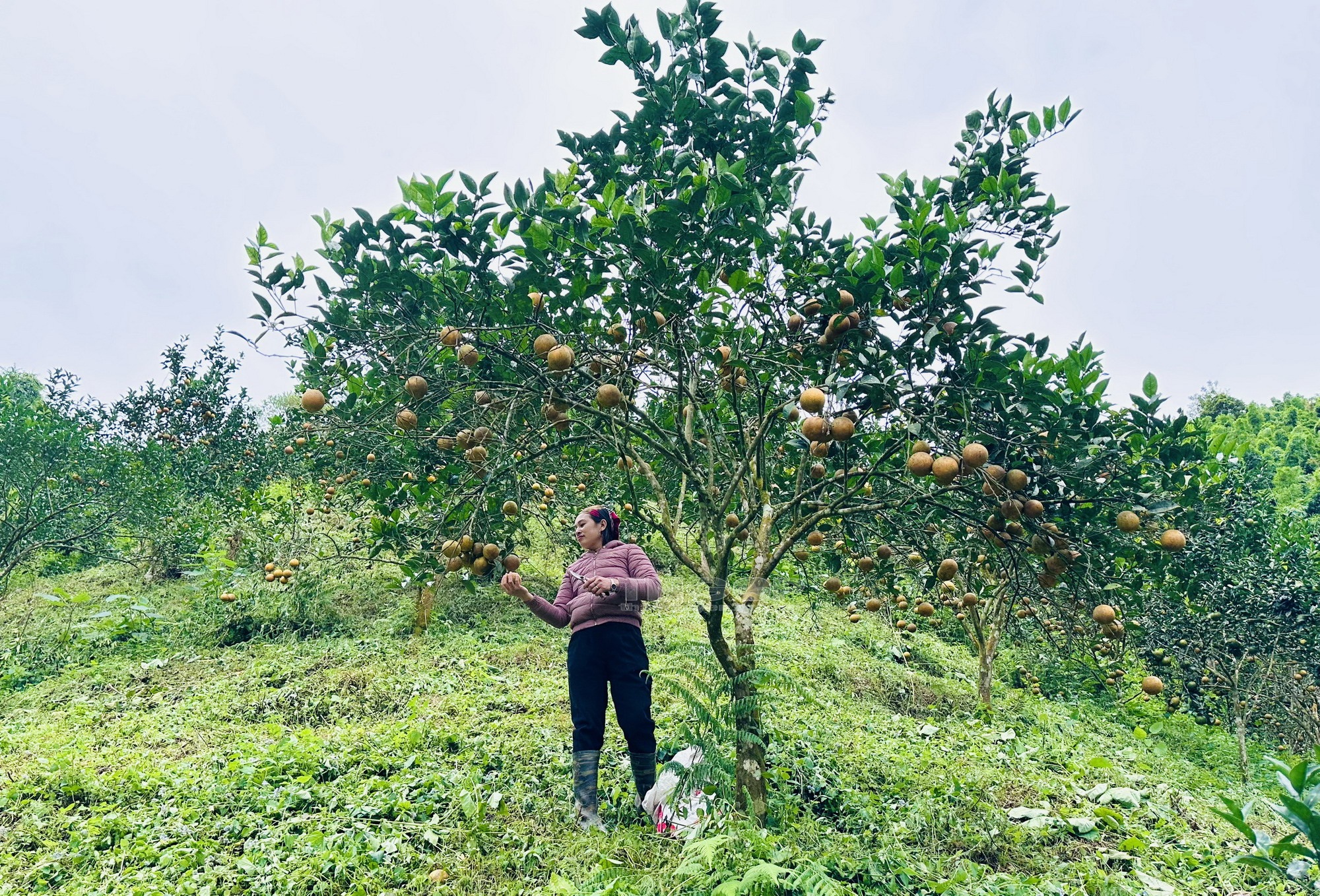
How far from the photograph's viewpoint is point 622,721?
10.5 feet

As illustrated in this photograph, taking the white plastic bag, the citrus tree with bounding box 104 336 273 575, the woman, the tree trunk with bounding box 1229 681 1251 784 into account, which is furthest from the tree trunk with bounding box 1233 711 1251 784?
the citrus tree with bounding box 104 336 273 575

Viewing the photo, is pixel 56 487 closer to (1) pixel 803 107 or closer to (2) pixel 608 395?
(2) pixel 608 395

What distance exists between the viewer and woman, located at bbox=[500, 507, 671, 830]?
10.4ft

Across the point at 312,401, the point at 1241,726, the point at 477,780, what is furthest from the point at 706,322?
the point at 1241,726

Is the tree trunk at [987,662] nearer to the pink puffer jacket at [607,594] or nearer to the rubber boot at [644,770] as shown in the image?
the rubber boot at [644,770]

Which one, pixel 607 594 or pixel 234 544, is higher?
pixel 234 544

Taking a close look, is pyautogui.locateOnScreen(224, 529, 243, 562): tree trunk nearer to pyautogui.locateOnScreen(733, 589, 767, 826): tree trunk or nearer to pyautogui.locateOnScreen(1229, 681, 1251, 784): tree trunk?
pyautogui.locateOnScreen(733, 589, 767, 826): tree trunk

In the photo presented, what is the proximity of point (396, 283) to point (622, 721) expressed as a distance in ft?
7.31

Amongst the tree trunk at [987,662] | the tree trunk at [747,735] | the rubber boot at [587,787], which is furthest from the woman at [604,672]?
the tree trunk at [987,662]

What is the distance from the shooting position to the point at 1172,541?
2549 millimetres

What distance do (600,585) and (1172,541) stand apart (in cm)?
227

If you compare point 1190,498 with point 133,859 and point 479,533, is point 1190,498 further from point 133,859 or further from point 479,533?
point 133,859

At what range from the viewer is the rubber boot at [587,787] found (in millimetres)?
3143

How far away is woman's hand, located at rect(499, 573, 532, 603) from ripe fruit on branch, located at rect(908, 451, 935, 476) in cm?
173
